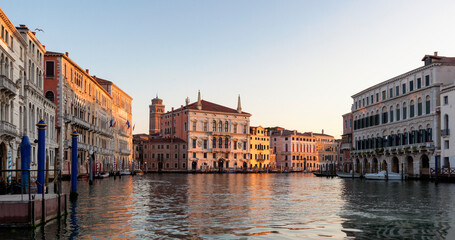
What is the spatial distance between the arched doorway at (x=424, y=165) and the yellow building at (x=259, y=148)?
220 ft

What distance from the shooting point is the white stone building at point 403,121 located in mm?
50250

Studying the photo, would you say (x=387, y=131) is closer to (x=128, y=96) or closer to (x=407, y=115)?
(x=407, y=115)

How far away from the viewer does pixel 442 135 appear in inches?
1881

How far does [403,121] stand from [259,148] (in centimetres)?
6840

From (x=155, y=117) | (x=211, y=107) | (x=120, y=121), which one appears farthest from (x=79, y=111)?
(x=155, y=117)

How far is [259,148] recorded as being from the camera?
123 metres

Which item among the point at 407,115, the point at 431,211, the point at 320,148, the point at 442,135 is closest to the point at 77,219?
the point at 431,211

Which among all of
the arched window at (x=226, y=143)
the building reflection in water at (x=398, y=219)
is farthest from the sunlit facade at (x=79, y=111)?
the arched window at (x=226, y=143)

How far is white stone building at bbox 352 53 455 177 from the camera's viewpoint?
50.2m

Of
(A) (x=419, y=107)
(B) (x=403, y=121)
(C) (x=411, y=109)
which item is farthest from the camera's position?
(B) (x=403, y=121)

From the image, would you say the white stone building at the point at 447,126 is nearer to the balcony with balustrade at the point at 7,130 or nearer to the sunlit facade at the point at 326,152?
the balcony with balustrade at the point at 7,130

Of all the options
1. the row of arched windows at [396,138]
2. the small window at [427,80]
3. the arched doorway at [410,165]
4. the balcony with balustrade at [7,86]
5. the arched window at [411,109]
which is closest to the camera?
the balcony with balustrade at [7,86]

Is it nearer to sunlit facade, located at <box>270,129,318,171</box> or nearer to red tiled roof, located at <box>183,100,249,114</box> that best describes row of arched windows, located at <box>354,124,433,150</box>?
red tiled roof, located at <box>183,100,249,114</box>

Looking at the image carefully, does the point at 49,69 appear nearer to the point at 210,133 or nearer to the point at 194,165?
the point at 194,165
